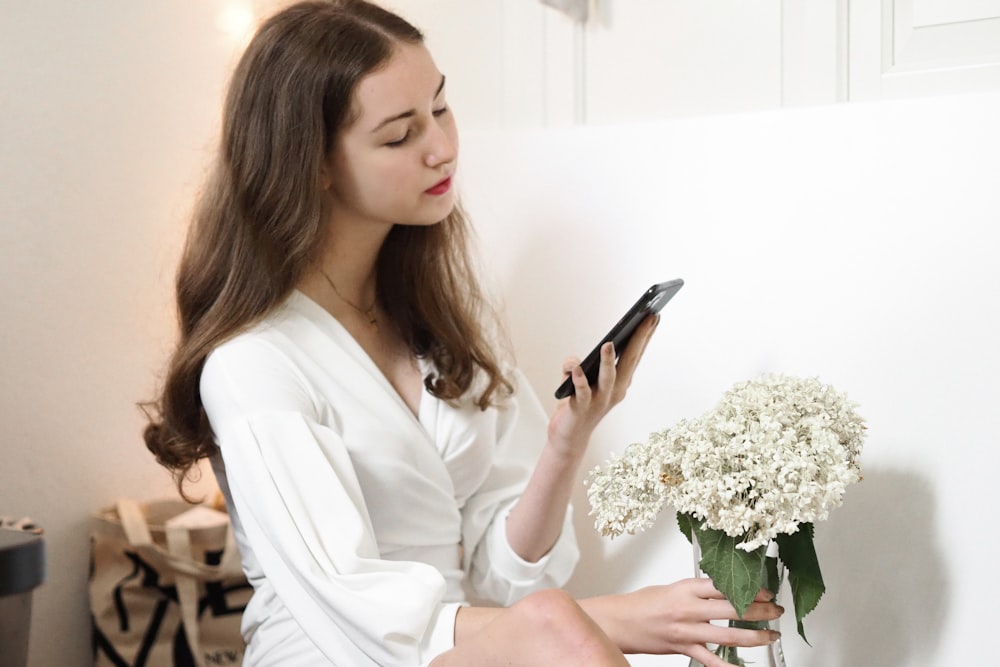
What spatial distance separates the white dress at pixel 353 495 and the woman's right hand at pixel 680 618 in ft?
0.62

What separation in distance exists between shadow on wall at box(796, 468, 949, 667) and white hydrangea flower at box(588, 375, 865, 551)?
27 centimetres

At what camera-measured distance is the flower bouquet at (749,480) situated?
101cm

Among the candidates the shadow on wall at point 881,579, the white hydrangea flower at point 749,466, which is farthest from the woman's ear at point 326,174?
the shadow on wall at point 881,579

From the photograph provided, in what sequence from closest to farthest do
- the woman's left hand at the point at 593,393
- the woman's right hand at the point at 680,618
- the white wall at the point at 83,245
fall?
the woman's right hand at the point at 680,618, the woman's left hand at the point at 593,393, the white wall at the point at 83,245

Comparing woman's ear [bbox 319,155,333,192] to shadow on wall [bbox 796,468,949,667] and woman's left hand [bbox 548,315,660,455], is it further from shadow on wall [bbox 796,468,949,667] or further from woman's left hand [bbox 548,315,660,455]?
shadow on wall [bbox 796,468,949,667]

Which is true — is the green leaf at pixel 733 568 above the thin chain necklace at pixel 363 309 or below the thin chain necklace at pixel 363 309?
below

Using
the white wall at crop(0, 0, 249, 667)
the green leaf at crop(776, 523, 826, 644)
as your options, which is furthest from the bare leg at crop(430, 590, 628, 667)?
the white wall at crop(0, 0, 249, 667)

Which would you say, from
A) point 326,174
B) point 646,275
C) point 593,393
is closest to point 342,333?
point 326,174

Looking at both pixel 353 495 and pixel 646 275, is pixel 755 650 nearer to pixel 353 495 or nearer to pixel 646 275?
pixel 353 495

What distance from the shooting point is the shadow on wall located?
4.27 feet

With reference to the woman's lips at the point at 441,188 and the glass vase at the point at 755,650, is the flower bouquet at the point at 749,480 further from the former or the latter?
the woman's lips at the point at 441,188

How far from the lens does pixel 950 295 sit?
51.6 inches

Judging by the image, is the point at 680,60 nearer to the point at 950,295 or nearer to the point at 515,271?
the point at 515,271

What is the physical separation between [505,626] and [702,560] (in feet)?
0.70
